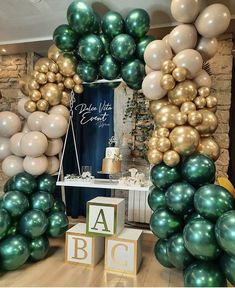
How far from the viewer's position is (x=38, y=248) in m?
2.00

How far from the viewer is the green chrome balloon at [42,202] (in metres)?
2.14

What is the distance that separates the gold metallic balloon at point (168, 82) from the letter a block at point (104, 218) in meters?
1.02

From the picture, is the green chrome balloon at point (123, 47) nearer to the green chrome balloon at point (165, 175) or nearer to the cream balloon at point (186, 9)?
the cream balloon at point (186, 9)

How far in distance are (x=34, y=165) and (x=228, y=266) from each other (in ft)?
5.70

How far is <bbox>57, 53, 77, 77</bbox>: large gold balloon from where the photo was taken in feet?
8.05

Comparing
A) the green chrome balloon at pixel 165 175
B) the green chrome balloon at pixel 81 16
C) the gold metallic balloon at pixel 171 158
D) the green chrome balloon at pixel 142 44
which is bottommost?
the green chrome balloon at pixel 165 175

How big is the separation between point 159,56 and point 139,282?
174 centimetres

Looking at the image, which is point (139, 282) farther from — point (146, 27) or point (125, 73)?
point (146, 27)

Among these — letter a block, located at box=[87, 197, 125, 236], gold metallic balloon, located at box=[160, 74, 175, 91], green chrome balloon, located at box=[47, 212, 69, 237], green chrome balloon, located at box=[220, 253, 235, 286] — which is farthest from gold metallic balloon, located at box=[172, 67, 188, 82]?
green chrome balloon, located at box=[47, 212, 69, 237]

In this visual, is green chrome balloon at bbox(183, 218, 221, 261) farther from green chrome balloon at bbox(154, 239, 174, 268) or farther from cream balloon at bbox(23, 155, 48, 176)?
cream balloon at bbox(23, 155, 48, 176)

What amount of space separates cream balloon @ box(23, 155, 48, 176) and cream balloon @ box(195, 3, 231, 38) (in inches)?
70.8

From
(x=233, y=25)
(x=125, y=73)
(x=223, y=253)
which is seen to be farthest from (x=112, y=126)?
(x=223, y=253)

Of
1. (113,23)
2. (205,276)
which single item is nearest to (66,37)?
(113,23)

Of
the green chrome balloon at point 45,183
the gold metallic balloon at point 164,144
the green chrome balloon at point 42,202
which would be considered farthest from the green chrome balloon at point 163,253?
the green chrome balloon at point 45,183
